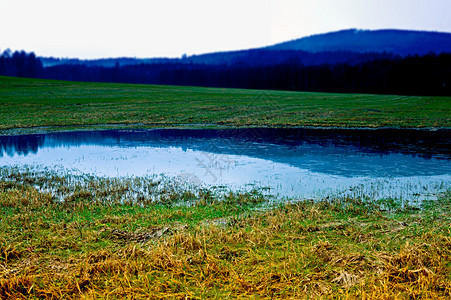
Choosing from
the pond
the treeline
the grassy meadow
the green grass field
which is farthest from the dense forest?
the grassy meadow

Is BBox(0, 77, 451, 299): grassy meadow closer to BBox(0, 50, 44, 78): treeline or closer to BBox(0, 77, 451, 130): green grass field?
BBox(0, 77, 451, 130): green grass field

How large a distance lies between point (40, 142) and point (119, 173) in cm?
1301

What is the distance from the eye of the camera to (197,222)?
30.0ft

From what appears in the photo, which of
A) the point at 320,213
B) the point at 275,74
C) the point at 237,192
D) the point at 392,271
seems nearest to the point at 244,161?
the point at 237,192

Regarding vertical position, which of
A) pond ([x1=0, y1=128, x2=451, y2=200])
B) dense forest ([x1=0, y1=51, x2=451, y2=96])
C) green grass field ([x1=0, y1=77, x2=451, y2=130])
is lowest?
pond ([x1=0, y1=128, x2=451, y2=200])

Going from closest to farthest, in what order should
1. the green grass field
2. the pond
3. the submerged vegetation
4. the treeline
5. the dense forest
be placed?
the submerged vegetation → the pond → the green grass field → the dense forest → the treeline

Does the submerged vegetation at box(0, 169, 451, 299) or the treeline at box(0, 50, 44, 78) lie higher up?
the treeline at box(0, 50, 44, 78)

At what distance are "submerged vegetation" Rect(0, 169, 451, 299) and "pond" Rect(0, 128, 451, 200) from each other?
93.8 inches

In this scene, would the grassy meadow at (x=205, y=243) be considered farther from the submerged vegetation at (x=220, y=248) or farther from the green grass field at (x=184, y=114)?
the green grass field at (x=184, y=114)

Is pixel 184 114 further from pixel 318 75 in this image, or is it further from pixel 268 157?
pixel 318 75

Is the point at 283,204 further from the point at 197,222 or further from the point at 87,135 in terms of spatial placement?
the point at 87,135

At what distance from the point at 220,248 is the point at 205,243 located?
32 cm

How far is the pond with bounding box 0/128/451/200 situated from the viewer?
1381cm

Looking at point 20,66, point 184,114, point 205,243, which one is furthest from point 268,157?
Result: point 20,66
